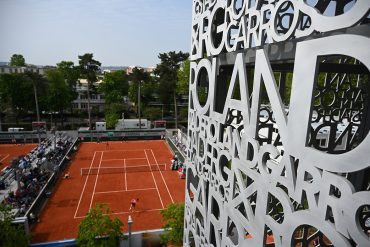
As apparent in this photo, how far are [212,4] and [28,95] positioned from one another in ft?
181

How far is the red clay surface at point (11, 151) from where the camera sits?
3480 cm

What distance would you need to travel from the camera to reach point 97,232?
14719 mm

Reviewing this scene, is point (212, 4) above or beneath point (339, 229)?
above

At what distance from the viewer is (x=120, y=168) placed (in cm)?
3219

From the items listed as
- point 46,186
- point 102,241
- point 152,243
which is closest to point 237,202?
point 102,241

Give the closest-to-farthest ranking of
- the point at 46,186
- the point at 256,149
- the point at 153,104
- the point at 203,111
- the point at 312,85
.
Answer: the point at 312,85 → the point at 256,149 → the point at 203,111 → the point at 46,186 → the point at 153,104

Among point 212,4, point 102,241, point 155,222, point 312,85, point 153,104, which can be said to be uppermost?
point 212,4

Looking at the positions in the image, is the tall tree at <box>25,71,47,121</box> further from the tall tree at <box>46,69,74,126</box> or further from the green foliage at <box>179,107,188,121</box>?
the green foliage at <box>179,107,188,121</box>

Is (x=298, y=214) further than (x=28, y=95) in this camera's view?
No

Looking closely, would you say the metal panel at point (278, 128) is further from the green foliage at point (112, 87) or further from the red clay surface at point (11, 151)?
the green foliage at point (112, 87)

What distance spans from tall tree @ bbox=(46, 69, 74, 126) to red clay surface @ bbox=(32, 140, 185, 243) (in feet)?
71.3

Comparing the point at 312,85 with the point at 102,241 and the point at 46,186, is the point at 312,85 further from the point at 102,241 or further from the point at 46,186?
the point at 46,186

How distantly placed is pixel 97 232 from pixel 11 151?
1230 inches

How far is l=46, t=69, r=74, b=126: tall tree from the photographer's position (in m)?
54.0
